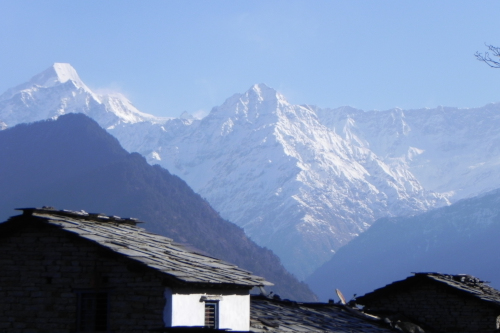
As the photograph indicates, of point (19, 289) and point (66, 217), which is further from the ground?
point (66, 217)

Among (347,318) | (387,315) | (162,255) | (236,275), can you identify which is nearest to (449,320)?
(387,315)

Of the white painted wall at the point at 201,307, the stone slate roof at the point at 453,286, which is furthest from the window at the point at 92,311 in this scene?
the stone slate roof at the point at 453,286

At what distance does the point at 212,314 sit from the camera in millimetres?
22156

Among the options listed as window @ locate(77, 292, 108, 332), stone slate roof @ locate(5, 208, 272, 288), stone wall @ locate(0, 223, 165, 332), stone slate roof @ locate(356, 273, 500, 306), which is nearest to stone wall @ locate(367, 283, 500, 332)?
stone slate roof @ locate(356, 273, 500, 306)

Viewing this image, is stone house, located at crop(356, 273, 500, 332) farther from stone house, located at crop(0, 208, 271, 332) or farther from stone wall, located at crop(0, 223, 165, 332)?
stone wall, located at crop(0, 223, 165, 332)

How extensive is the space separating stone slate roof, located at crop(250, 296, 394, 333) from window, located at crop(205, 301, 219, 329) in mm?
2798

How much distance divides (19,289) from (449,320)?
20400 millimetres

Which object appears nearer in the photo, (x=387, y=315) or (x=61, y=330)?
(x=61, y=330)

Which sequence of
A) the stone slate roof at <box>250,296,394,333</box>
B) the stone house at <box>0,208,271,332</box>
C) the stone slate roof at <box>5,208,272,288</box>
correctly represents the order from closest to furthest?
1. the stone house at <box>0,208,271,332</box>
2. the stone slate roof at <box>5,208,272,288</box>
3. the stone slate roof at <box>250,296,394,333</box>

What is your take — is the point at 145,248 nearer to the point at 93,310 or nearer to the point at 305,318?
the point at 93,310

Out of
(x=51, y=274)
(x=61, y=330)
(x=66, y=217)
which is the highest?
(x=66, y=217)

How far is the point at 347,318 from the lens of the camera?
32.3 metres

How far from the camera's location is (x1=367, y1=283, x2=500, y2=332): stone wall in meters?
34.2

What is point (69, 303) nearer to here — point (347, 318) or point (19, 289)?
point (19, 289)
